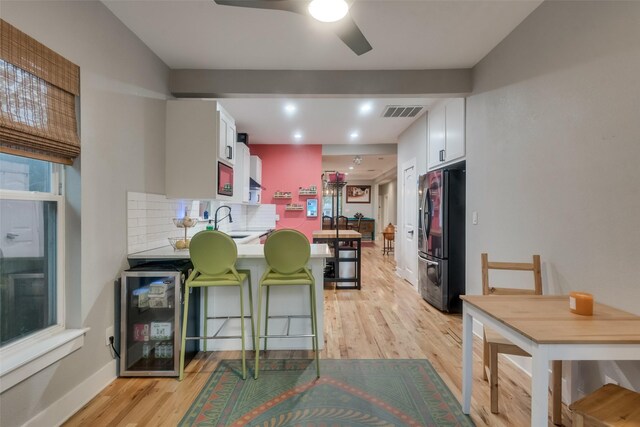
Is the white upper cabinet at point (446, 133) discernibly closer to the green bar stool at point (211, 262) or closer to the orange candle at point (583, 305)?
the orange candle at point (583, 305)

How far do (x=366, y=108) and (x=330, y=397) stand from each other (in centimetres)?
343

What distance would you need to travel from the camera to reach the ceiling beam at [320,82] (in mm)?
2980

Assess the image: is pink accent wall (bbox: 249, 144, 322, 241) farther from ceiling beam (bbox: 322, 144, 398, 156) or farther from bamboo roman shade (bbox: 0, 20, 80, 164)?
bamboo roman shade (bbox: 0, 20, 80, 164)

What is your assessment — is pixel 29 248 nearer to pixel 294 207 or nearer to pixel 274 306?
pixel 274 306

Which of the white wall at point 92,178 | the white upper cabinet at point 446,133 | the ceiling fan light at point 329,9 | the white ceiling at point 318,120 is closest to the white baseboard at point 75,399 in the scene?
the white wall at point 92,178

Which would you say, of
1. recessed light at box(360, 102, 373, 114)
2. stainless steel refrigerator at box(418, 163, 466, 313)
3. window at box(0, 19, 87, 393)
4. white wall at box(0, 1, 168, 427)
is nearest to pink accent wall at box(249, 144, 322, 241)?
recessed light at box(360, 102, 373, 114)

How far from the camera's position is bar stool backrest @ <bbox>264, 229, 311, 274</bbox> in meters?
2.19

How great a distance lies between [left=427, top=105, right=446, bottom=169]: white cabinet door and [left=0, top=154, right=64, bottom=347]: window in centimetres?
374

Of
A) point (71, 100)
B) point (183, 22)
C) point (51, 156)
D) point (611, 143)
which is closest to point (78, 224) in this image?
point (51, 156)

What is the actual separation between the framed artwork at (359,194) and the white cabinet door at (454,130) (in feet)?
31.0

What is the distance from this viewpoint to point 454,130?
3.37 meters

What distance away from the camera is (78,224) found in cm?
186

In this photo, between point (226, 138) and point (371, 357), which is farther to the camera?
point (226, 138)

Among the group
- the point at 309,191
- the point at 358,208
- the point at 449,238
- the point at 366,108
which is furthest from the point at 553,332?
the point at 358,208
